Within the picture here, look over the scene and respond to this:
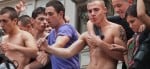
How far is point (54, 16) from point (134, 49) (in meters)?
1.22

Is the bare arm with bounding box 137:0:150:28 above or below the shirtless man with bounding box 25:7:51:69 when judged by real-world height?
above

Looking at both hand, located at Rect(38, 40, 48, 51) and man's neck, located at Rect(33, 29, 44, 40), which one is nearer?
hand, located at Rect(38, 40, 48, 51)

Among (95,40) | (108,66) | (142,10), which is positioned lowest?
(108,66)

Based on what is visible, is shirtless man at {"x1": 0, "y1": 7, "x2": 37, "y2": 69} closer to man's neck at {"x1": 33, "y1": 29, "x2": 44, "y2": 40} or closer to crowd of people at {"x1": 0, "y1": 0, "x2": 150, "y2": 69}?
crowd of people at {"x1": 0, "y1": 0, "x2": 150, "y2": 69}

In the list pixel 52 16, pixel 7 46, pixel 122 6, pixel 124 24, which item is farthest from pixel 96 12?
pixel 7 46

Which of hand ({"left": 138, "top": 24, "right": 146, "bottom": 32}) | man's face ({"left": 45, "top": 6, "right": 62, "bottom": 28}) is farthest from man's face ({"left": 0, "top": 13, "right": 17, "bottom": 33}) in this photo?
hand ({"left": 138, "top": 24, "right": 146, "bottom": 32})

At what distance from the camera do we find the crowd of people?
4.50 meters

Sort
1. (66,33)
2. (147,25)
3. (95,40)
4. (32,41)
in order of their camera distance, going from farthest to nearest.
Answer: (32,41)
(66,33)
(95,40)
(147,25)

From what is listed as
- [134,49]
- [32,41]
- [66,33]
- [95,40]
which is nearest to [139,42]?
[134,49]

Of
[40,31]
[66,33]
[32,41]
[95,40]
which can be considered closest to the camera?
[95,40]

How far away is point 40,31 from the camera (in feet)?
20.4

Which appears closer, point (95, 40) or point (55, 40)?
point (95, 40)

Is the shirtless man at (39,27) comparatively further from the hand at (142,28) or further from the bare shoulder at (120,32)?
the hand at (142,28)

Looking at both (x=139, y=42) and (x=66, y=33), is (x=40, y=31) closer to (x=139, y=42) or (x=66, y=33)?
(x=66, y=33)
